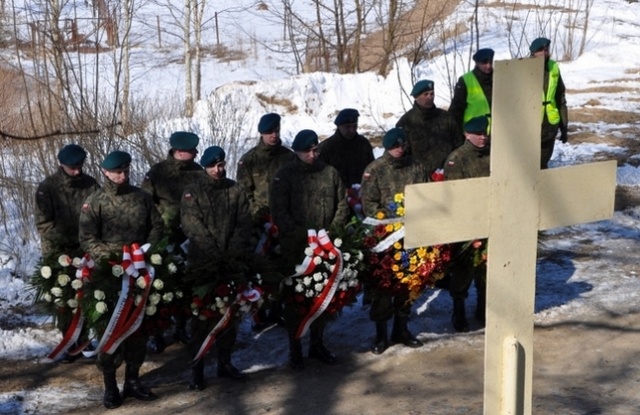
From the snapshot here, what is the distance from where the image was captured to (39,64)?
14.0 m

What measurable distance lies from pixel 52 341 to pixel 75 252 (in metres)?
1.42

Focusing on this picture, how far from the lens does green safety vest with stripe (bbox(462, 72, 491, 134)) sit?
10.1 metres

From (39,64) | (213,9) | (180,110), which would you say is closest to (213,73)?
(213,9)

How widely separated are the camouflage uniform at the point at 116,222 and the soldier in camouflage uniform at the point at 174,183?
699 mm

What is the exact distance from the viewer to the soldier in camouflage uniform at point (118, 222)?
7.94 metres

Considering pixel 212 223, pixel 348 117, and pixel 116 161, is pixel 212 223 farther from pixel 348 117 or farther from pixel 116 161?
pixel 348 117

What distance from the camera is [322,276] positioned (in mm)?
7941

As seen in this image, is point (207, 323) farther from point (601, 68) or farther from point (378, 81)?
point (601, 68)

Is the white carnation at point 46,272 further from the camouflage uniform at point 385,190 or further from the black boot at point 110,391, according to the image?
the camouflage uniform at point 385,190

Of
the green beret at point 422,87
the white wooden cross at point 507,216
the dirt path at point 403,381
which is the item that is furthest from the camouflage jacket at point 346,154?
the white wooden cross at point 507,216

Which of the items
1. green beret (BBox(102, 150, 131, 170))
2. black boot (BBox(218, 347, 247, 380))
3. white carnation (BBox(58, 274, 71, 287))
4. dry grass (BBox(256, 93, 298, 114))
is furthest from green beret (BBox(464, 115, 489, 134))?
dry grass (BBox(256, 93, 298, 114))

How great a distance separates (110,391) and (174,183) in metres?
2.16

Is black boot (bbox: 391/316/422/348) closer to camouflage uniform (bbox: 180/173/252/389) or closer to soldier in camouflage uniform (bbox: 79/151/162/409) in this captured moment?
camouflage uniform (bbox: 180/173/252/389)

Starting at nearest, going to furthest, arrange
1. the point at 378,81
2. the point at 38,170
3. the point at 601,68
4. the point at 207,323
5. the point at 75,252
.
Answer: the point at 207,323 → the point at 75,252 → the point at 38,170 → the point at 378,81 → the point at 601,68
